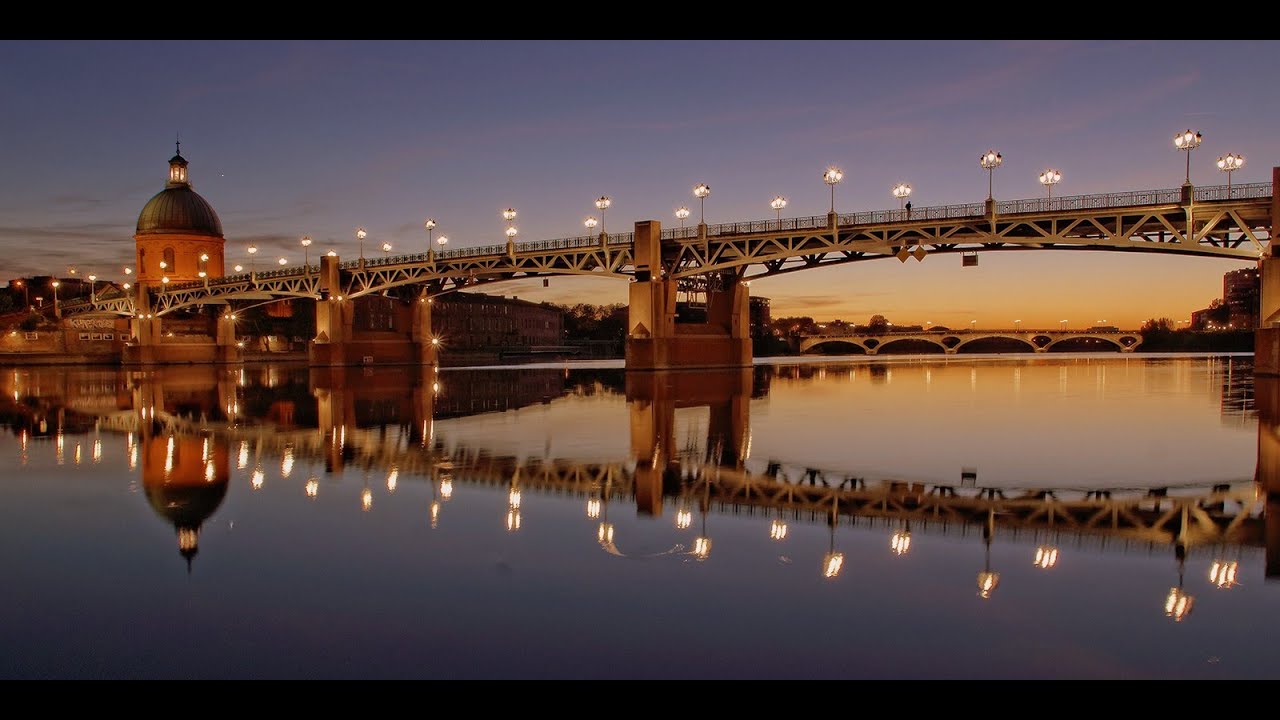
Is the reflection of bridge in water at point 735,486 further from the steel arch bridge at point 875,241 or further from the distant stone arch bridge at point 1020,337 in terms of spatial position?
the distant stone arch bridge at point 1020,337

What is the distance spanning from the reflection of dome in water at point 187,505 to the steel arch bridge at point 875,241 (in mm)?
51344

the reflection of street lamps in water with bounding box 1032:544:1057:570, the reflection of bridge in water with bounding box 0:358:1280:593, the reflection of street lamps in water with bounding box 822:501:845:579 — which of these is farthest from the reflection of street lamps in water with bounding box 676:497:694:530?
the reflection of street lamps in water with bounding box 1032:544:1057:570

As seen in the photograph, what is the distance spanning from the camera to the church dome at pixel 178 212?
136625 mm

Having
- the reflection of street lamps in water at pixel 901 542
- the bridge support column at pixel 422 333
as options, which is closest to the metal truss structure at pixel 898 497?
the reflection of street lamps in water at pixel 901 542

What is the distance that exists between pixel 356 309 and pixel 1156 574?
155 m

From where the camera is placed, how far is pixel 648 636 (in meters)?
6.76

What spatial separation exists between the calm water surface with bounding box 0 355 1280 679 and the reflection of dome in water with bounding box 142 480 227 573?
0.09 meters

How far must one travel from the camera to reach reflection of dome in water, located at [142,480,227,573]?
1049cm

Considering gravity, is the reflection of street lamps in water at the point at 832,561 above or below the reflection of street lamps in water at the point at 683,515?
above

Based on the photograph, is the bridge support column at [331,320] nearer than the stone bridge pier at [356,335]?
Yes

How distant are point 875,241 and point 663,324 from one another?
16.3 metres

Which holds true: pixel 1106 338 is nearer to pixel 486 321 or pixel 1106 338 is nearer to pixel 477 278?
pixel 486 321
